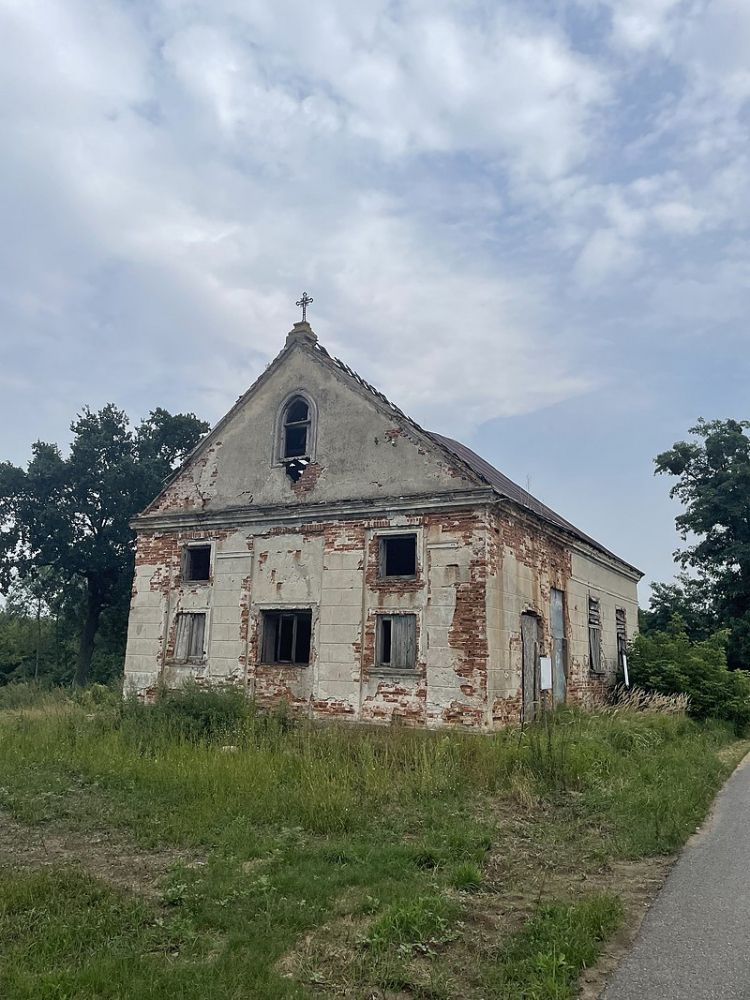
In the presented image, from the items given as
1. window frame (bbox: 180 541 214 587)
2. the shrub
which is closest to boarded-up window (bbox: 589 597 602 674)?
the shrub

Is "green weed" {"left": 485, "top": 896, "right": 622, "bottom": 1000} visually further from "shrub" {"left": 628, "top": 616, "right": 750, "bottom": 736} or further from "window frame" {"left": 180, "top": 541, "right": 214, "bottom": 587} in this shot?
"shrub" {"left": 628, "top": 616, "right": 750, "bottom": 736}

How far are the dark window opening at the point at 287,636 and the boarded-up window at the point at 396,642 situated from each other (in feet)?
5.54

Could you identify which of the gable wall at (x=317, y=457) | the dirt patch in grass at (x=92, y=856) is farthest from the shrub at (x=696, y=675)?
the dirt patch in grass at (x=92, y=856)

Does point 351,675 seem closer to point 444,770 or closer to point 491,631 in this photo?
point 491,631

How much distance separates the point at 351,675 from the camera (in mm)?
14547

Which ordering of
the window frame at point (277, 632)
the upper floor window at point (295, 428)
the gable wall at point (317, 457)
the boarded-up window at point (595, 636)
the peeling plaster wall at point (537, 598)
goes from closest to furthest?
the peeling plaster wall at point (537, 598) → the gable wall at point (317, 457) → the window frame at point (277, 632) → the upper floor window at point (295, 428) → the boarded-up window at point (595, 636)

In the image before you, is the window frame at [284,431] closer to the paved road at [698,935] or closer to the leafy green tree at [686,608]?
the paved road at [698,935]

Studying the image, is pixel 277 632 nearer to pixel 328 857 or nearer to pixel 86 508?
pixel 328 857

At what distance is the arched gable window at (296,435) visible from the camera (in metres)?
16.7

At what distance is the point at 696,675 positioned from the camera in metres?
18.3

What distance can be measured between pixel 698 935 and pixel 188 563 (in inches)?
561

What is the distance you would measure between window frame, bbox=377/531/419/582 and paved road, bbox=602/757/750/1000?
7690 millimetres

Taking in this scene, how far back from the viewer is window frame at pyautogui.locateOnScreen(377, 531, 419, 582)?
1451 centimetres

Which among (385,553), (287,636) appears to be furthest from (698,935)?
(287,636)
